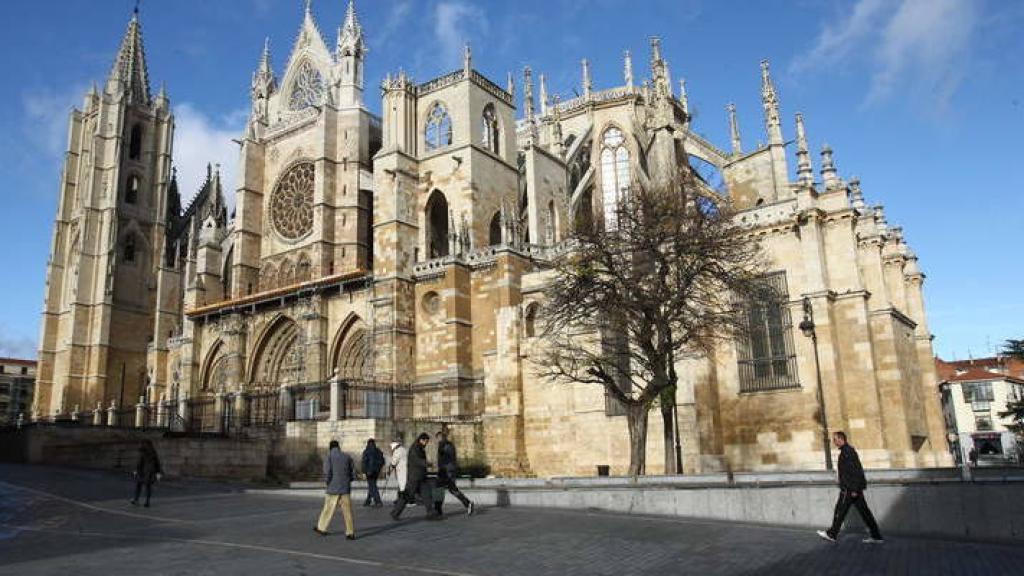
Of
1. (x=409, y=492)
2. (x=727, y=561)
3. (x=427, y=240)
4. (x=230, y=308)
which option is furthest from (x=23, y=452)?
(x=727, y=561)

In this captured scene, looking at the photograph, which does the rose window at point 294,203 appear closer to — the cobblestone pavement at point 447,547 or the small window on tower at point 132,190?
the small window on tower at point 132,190

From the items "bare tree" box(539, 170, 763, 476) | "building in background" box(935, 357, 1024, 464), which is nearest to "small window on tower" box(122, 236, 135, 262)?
"bare tree" box(539, 170, 763, 476)

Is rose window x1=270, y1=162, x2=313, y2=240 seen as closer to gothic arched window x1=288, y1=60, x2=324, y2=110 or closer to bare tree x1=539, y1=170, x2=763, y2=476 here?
gothic arched window x1=288, y1=60, x2=324, y2=110

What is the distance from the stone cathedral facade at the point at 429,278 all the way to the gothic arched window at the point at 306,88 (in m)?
0.15

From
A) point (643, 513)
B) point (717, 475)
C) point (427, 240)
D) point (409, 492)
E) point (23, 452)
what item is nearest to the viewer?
point (409, 492)

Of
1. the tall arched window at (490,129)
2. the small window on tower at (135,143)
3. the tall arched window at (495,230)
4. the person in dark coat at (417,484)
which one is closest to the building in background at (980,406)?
the tall arched window at (495,230)

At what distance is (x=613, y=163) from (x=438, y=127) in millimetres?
9021

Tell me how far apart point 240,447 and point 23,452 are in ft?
→ 30.8

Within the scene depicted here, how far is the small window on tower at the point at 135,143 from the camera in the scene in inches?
2083

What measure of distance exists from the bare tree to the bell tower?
36270 mm

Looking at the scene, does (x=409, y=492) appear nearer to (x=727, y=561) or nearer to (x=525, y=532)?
(x=525, y=532)

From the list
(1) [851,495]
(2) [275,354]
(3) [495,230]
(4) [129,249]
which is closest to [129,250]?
(4) [129,249]

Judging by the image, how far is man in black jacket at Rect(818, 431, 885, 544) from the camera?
31.3 ft

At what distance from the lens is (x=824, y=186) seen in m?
23.2
